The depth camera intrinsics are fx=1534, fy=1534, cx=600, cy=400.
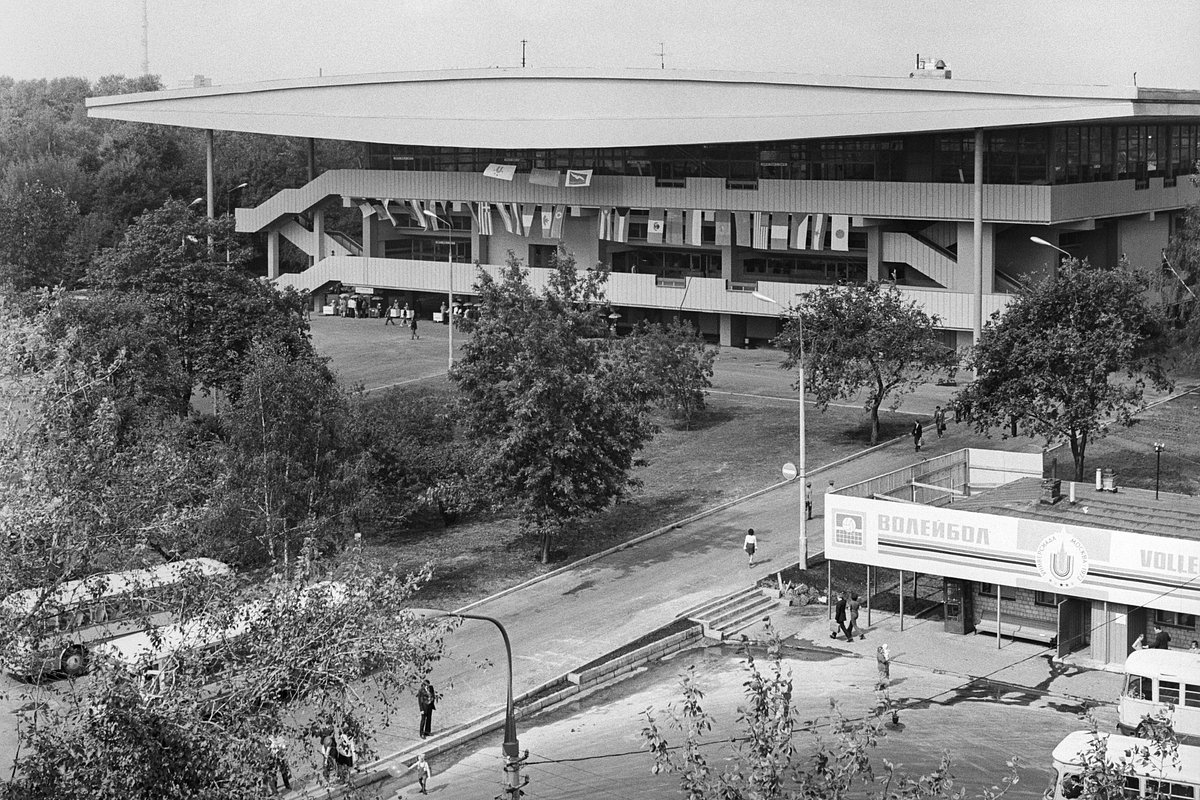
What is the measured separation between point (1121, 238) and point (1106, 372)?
99.8 feet

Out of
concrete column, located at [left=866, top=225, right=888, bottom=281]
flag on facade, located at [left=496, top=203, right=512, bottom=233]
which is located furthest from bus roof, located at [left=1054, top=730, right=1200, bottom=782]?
flag on facade, located at [left=496, top=203, right=512, bottom=233]

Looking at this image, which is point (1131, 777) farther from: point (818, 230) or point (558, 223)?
point (558, 223)

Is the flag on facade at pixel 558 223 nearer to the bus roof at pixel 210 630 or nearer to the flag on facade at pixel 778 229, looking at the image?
the flag on facade at pixel 778 229

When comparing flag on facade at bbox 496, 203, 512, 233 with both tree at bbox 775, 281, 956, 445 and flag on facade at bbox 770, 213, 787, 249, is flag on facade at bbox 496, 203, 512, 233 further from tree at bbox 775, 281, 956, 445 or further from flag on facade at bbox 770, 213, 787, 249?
tree at bbox 775, 281, 956, 445

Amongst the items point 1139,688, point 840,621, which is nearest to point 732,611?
point 840,621

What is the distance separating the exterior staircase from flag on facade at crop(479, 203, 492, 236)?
42.8m

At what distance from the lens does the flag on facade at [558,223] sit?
74750mm

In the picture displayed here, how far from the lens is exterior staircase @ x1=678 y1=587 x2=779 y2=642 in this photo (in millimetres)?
35875

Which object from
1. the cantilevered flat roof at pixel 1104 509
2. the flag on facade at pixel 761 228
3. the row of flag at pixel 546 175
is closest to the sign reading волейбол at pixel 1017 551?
the cantilevered flat roof at pixel 1104 509

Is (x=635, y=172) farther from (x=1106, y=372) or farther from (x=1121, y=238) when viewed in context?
(x=1106, y=372)

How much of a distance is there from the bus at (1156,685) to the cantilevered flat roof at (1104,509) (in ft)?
17.3

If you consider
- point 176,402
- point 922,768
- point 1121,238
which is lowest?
point 922,768

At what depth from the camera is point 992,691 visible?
102 ft

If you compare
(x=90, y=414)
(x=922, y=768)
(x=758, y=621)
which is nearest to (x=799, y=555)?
(x=758, y=621)
